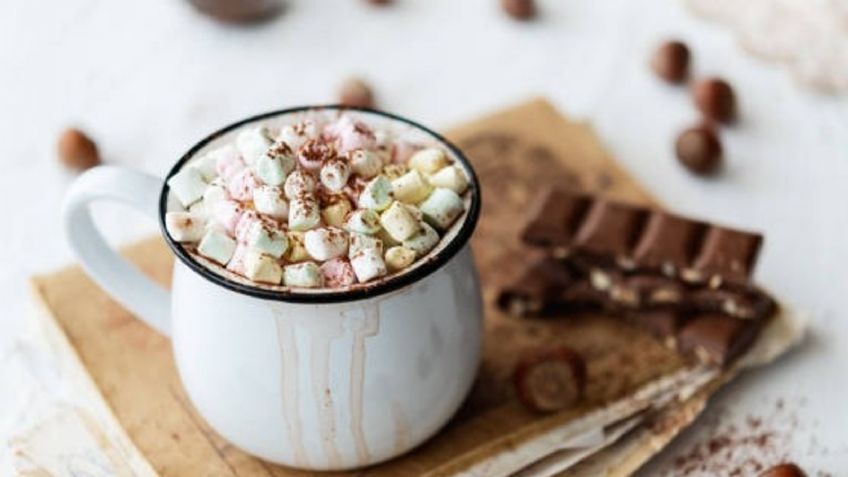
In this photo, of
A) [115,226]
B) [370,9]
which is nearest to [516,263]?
[115,226]

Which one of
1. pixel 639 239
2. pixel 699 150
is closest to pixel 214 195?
pixel 639 239

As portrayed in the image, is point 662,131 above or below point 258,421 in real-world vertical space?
above

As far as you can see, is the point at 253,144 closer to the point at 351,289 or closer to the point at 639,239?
the point at 351,289

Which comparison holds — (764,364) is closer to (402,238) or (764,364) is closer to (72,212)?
(402,238)

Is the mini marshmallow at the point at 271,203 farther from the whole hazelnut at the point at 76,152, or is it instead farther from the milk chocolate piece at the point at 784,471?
the whole hazelnut at the point at 76,152

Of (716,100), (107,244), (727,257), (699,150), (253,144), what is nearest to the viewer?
(253,144)

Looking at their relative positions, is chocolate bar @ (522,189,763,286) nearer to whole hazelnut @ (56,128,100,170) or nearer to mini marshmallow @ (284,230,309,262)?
mini marshmallow @ (284,230,309,262)

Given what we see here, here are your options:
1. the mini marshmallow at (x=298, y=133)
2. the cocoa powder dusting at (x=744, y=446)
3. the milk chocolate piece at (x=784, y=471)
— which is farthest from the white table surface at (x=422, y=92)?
the mini marshmallow at (x=298, y=133)
